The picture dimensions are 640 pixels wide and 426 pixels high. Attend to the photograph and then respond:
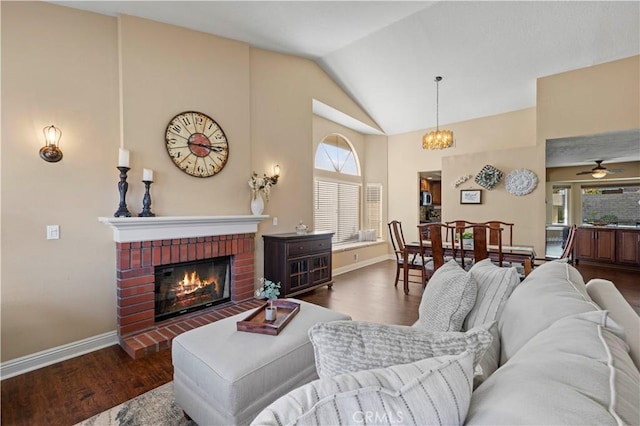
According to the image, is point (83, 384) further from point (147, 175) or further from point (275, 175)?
point (275, 175)

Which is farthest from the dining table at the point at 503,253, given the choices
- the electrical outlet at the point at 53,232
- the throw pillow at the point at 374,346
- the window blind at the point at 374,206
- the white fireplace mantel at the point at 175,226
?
the electrical outlet at the point at 53,232

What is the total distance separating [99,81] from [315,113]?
3620 mm

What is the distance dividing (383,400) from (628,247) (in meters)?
8.06

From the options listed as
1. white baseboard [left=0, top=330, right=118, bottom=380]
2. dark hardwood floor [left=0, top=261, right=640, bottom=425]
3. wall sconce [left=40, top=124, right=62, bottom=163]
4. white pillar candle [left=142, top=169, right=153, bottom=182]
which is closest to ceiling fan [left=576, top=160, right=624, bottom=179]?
dark hardwood floor [left=0, top=261, right=640, bottom=425]

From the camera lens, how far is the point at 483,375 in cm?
98

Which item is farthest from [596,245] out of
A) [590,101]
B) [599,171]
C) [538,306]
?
[538,306]

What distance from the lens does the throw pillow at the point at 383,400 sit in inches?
23.0

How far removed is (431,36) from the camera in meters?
4.11

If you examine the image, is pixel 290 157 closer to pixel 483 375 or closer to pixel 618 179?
pixel 483 375

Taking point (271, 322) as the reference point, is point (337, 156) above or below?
above

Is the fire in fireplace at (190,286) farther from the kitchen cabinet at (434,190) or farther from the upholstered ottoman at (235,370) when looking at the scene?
the kitchen cabinet at (434,190)

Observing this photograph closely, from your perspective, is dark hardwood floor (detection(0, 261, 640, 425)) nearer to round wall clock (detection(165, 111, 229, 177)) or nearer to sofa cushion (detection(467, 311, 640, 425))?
round wall clock (detection(165, 111, 229, 177))

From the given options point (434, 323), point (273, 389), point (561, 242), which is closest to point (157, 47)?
point (273, 389)

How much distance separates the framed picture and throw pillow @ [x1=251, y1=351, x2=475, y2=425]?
19.0 feet
